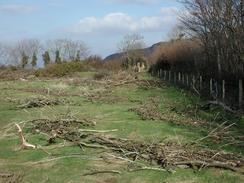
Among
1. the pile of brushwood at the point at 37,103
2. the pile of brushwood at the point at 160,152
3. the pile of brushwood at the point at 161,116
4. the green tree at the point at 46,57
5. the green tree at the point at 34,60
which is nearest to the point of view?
the pile of brushwood at the point at 160,152

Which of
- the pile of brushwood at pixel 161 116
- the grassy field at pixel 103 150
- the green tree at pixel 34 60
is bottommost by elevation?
the grassy field at pixel 103 150

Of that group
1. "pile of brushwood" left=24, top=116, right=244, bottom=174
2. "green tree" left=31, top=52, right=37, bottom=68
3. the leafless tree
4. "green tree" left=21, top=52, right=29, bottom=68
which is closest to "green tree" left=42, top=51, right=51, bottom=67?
"green tree" left=31, top=52, right=37, bottom=68

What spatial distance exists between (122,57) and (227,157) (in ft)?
189

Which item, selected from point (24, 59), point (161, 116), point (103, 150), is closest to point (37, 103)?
point (161, 116)

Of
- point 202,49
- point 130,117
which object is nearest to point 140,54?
point 202,49

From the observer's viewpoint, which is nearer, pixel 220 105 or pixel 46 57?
pixel 220 105

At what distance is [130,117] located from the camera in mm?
16844

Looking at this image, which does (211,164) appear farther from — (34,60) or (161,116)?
(34,60)

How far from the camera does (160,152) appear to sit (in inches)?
405

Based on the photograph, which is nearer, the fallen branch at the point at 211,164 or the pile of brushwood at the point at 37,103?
the fallen branch at the point at 211,164

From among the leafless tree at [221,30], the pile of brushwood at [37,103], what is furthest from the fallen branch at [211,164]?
the leafless tree at [221,30]

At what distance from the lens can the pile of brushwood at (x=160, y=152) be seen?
9.64 m

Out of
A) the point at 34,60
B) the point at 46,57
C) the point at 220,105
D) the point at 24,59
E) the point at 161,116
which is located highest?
the point at 46,57

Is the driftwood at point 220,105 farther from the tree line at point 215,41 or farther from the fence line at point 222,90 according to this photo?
the tree line at point 215,41
